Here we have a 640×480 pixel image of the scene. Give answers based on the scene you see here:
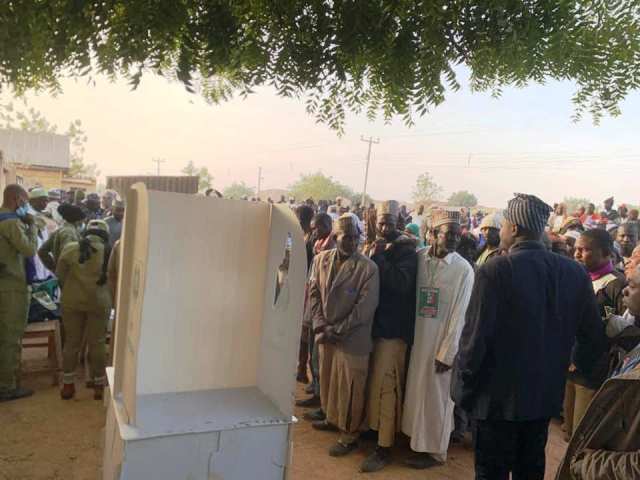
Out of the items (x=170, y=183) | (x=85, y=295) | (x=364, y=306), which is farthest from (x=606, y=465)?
(x=85, y=295)

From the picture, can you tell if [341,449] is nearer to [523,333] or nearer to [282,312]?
[282,312]

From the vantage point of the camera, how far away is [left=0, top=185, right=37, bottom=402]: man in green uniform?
4.57m

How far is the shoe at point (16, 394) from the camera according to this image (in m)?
4.77

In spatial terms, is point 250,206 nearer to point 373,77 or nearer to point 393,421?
point 373,77

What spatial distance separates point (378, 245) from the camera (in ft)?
14.2

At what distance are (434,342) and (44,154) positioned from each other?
42.1 m

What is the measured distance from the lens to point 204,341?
2.73 meters

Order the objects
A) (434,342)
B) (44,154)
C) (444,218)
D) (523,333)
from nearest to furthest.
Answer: (523,333)
(434,342)
(444,218)
(44,154)

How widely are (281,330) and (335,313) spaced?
151 cm

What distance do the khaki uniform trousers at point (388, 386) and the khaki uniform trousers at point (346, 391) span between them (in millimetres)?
115

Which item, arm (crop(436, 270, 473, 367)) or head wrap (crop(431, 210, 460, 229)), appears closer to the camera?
arm (crop(436, 270, 473, 367))

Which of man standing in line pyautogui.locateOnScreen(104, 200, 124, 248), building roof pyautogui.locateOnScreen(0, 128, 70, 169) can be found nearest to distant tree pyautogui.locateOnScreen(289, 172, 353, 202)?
building roof pyautogui.locateOnScreen(0, 128, 70, 169)

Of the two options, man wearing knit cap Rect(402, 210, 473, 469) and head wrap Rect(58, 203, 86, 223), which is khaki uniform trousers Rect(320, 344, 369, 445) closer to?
man wearing knit cap Rect(402, 210, 473, 469)

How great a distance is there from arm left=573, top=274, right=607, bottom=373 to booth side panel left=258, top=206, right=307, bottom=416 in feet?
4.70
